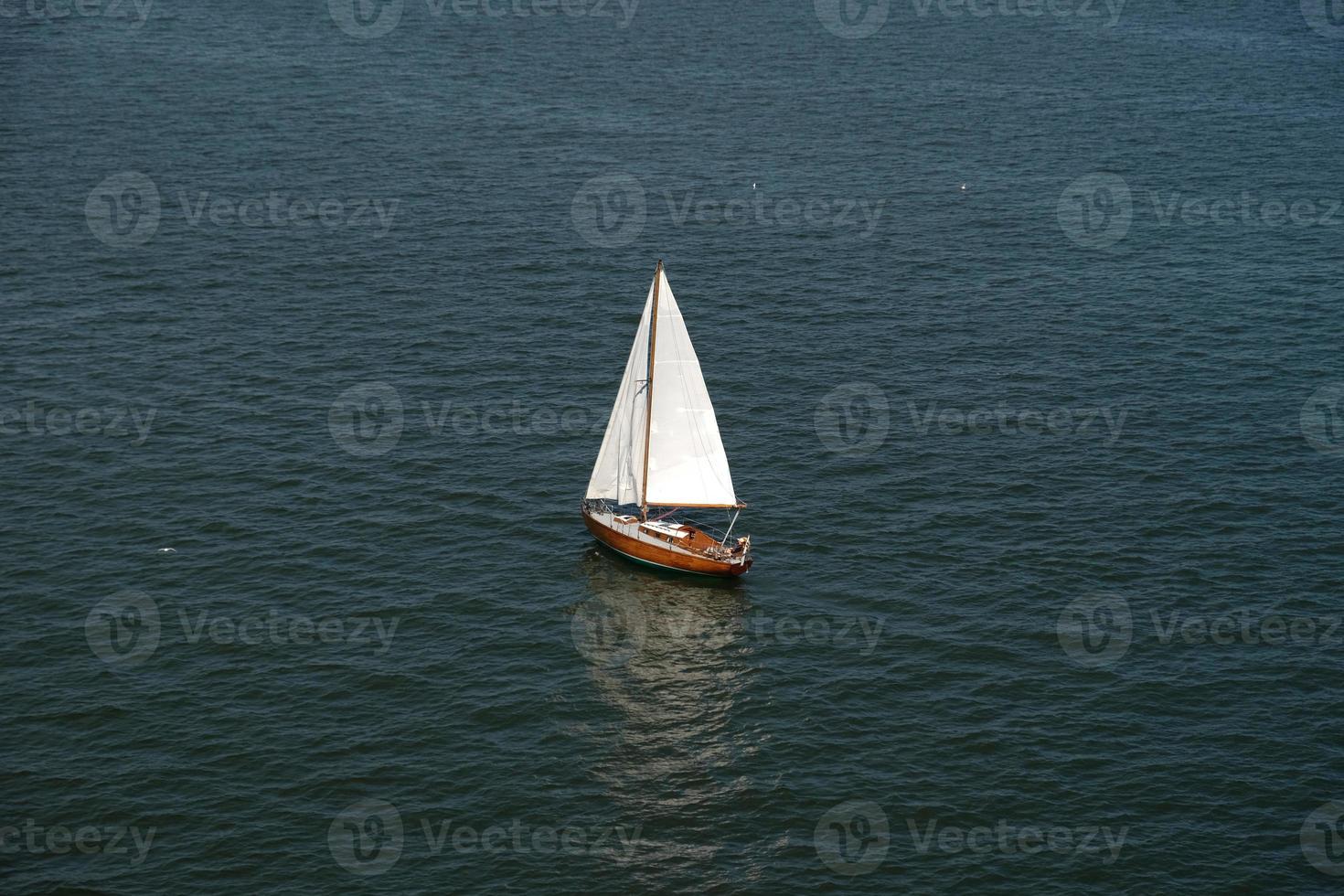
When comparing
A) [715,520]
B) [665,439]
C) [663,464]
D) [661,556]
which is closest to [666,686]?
[661,556]

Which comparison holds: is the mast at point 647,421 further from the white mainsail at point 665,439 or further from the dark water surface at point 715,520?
the dark water surface at point 715,520

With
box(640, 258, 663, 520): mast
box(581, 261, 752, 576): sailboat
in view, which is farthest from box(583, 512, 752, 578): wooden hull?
box(640, 258, 663, 520): mast

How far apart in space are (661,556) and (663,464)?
6175mm

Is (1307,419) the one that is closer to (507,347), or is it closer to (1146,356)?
(1146,356)

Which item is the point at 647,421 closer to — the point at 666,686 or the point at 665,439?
the point at 665,439

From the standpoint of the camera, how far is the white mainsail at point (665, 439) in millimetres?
94812

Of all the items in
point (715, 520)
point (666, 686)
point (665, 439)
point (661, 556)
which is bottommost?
point (666, 686)

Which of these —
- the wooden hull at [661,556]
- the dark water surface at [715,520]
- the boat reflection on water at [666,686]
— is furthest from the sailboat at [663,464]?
the dark water surface at [715,520]

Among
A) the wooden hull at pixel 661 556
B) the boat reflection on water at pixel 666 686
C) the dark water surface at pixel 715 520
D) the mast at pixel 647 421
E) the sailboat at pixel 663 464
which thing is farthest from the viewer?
the mast at pixel 647 421

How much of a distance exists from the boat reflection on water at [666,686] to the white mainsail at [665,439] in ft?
16.3

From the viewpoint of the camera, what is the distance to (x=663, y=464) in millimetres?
96750

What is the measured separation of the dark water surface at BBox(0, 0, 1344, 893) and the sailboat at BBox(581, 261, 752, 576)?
246 centimetres

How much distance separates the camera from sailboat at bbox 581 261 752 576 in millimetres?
93688

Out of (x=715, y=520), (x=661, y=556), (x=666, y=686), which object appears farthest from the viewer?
(x=715, y=520)
